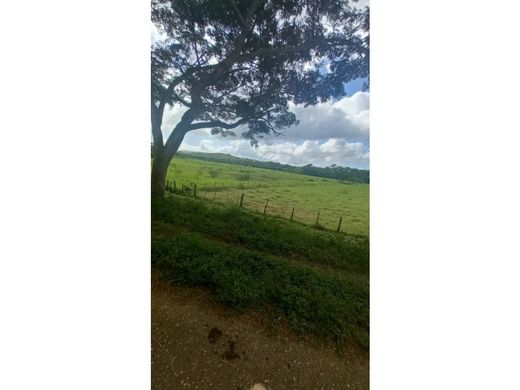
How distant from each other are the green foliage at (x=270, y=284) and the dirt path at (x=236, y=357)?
163 millimetres

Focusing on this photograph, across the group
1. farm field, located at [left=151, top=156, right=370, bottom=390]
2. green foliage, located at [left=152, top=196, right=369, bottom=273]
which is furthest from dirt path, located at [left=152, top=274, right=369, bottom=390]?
green foliage, located at [left=152, top=196, right=369, bottom=273]

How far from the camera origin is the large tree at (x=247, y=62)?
2543 mm

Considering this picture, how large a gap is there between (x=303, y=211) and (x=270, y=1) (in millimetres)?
2727

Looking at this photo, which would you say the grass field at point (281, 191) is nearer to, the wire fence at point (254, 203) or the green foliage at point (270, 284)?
the wire fence at point (254, 203)

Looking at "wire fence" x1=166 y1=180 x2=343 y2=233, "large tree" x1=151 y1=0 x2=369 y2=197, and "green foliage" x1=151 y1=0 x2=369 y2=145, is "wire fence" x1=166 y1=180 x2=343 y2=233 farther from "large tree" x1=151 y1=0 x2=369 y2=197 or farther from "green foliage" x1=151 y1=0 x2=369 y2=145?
"green foliage" x1=151 y1=0 x2=369 y2=145

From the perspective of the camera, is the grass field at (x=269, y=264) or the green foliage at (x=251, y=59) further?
the green foliage at (x=251, y=59)

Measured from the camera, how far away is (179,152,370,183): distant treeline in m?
2.53

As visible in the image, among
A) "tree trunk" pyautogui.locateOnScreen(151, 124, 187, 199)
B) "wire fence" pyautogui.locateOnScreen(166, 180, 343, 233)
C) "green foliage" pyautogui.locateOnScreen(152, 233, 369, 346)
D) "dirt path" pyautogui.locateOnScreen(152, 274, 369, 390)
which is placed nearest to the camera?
"dirt path" pyautogui.locateOnScreen(152, 274, 369, 390)

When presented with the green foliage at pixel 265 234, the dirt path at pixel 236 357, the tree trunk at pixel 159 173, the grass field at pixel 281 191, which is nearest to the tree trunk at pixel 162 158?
the tree trunk at pixel 159 173

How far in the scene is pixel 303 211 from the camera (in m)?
2.72

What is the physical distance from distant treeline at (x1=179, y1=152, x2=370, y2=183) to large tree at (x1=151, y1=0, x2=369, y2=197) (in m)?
0.29

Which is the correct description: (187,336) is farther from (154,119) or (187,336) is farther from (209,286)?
(154,119)

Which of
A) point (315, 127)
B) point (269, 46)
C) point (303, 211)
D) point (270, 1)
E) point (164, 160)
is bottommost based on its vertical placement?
point (303, 211)

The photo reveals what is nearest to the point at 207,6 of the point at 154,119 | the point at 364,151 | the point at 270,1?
the point at 270,1
